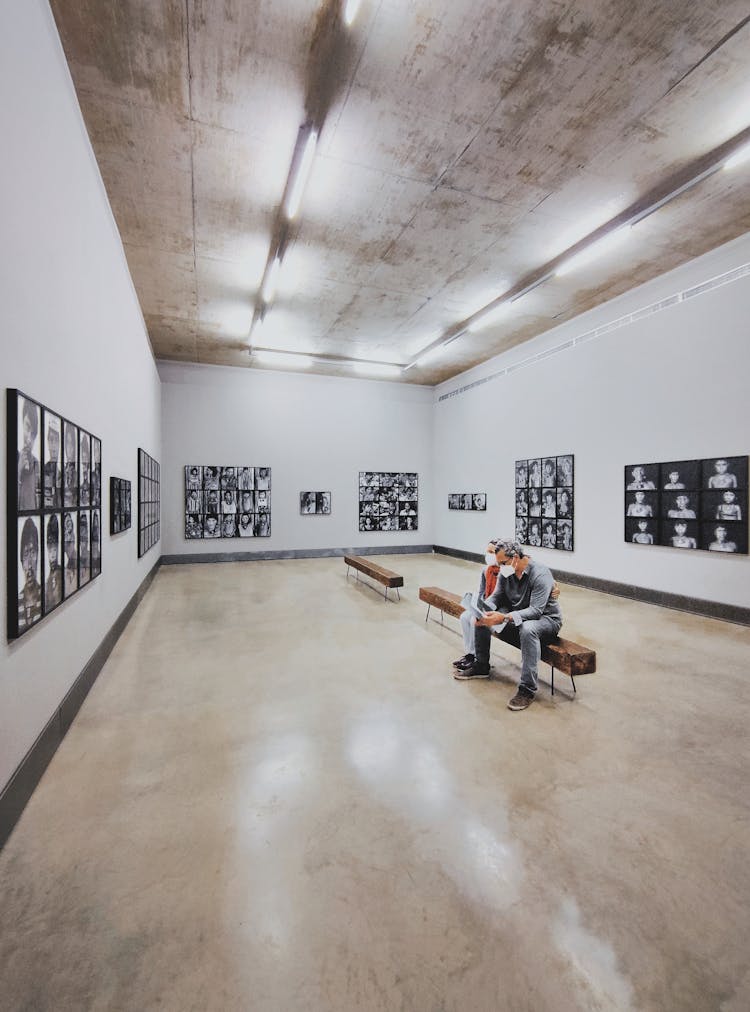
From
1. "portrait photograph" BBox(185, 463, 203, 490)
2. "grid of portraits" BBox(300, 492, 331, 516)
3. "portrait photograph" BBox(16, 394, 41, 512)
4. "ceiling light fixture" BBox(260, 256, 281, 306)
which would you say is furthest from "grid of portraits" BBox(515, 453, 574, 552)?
"portrait photograph" BBox(16, 394, 41, 512)

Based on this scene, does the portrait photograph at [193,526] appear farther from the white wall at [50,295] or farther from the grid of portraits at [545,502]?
the grid of portraits at [545,502]

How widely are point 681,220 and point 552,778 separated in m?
6.47

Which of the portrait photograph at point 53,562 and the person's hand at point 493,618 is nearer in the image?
the portrait photograph at point 53,562

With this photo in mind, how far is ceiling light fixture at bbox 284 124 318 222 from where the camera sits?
4.30 metres

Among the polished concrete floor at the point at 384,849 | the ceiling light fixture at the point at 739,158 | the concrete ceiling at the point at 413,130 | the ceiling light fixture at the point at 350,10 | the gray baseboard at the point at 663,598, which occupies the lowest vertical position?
the polished concrete floor at the point at 384,849

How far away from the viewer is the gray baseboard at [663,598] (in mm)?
6090

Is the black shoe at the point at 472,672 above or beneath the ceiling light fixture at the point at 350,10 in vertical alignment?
beneath

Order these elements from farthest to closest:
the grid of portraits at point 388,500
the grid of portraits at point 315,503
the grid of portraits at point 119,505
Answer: the grid of portraits at point 388,500 < the grid of portraits at point 315,503 < the grid of portraits at point 119,505

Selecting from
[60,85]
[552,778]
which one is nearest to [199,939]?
[552,778]

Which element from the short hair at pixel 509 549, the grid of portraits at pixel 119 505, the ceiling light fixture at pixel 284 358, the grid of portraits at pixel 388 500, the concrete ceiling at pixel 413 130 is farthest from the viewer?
the grid of portraits at pixel 388 500

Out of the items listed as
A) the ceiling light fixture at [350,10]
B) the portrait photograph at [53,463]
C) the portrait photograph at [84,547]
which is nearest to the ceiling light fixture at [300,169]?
the ceiling light fixture at [350,10]

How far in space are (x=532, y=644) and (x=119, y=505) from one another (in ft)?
15.4

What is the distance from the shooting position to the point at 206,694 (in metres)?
3.87

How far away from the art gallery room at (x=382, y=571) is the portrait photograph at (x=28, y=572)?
31mm
